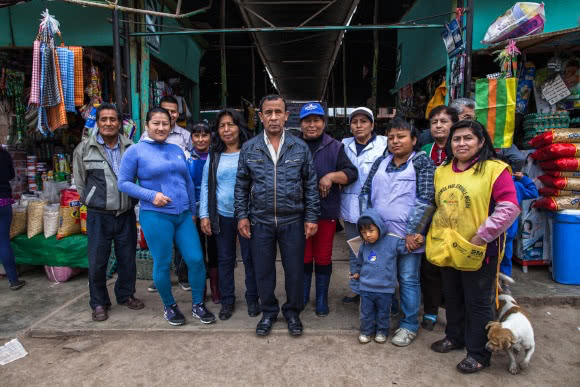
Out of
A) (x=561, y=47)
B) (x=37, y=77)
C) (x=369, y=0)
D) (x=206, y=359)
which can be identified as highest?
(x=369, y=0)

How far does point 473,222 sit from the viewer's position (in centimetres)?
254

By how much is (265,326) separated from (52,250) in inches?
119

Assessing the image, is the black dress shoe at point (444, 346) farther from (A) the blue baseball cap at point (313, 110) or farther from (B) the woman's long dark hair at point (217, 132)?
(B) the woman's long dark hair at point (217, 132)

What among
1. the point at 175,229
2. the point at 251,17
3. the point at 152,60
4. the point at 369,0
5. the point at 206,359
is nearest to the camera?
the point at 206,359

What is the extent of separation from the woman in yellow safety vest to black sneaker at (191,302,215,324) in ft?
6.31

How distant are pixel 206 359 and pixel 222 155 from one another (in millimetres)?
1668

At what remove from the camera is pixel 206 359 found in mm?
2895

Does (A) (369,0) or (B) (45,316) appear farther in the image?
(A) (369,0)

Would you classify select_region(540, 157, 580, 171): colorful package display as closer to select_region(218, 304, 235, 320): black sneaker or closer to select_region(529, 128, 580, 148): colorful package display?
select_region(529, 128, 580, 148): colorful package display

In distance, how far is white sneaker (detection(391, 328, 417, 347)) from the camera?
3.00 metres

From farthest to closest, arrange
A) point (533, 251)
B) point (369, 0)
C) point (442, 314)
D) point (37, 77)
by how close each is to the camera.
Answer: point (369, 0) < point (533, 251) < point (37, 77) < point (442, 314)

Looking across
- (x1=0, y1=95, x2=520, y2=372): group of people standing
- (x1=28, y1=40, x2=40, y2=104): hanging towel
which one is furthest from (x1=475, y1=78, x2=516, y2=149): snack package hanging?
(x1=28, y1=40, x2=40, y2=104): hanging towel

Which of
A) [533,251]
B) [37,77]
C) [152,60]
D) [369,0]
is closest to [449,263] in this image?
[533,251]

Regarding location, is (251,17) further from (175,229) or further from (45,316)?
(45,316)
